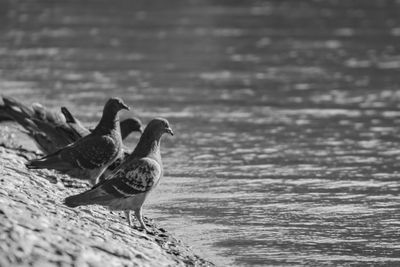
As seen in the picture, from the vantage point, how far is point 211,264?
1184cm

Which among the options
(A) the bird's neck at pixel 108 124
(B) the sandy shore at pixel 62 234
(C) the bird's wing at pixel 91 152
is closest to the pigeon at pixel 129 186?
(B) the sandy shore at pixel 62 234

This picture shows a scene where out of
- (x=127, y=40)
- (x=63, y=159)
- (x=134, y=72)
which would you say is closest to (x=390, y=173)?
(x=63, y=159)

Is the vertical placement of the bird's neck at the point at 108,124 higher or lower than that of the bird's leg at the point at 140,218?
higher

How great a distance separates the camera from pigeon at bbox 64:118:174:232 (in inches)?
481

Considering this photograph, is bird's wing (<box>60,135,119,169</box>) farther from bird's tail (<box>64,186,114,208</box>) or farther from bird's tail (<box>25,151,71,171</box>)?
bird's tail (<box>64,186,114,208</box>)

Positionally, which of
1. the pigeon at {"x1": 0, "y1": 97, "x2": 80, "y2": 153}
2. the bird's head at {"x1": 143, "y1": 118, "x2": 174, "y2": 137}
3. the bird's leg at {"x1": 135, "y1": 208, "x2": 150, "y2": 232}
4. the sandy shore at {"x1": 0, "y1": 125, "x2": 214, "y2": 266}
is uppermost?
the pigeon at {"x1": 0, "y1": 97, "x2": 80, "y2": 153}

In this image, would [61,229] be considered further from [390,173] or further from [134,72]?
[134,72]

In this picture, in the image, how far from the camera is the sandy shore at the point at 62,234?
9.66 meters

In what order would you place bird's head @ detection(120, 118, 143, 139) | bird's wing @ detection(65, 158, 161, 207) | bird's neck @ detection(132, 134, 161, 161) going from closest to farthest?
bird's wing @ detection(65, 158, 161, 207)
bird's neck @ detection(132, 134, 161, 161)
bird's head @ detection(120, 118, 143, 139)

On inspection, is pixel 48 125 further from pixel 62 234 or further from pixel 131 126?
pixel 62 234

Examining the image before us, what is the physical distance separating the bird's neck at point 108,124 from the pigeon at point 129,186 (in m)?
1.72

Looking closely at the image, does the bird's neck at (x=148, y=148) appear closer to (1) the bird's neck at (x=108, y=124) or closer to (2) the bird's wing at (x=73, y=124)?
(1) the bird's neck at (x=108, y=124)

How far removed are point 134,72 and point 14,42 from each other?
7.47m

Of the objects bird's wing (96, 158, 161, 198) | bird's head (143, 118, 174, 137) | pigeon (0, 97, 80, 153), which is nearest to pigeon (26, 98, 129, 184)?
bird's head (143, 118, 174, 137)
